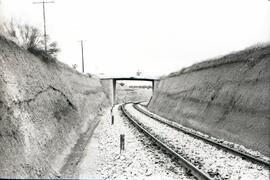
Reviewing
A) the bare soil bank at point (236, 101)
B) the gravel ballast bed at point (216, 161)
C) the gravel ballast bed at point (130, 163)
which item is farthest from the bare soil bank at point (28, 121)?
the bare soil bank at point (236, 101)

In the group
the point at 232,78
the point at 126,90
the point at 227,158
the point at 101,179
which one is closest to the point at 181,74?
the point at 232,78

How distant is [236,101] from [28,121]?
12.7 metres

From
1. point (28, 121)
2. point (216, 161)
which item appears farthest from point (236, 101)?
point (28, 121)

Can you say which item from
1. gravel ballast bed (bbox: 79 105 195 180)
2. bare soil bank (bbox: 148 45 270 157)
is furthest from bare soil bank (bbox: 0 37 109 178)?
bare soil bank (bbox: 148 45 270 157)

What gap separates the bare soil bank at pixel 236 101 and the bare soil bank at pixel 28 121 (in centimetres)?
906

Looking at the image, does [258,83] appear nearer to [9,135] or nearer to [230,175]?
[230,175]

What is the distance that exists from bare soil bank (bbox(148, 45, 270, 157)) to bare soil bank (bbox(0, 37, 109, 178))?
906 centimetres

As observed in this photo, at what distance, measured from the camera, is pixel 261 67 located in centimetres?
1862

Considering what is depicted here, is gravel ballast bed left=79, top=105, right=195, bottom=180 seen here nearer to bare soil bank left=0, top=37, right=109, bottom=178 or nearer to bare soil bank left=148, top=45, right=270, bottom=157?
bare soil bank left=0, top=37, right=109, bottom=178

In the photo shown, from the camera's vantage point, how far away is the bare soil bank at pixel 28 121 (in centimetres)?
1011

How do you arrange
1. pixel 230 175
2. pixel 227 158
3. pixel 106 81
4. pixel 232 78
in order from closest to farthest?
pixel 230 175, pixel 227 158, pixel 232 78, pixel 106 81

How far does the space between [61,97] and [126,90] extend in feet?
315

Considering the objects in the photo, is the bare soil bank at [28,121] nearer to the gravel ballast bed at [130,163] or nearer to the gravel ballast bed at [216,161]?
the gravel ballast bed at [130,163]

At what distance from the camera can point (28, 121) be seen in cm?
1245
